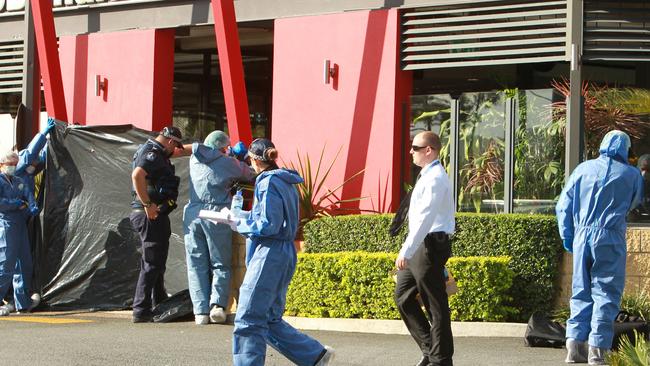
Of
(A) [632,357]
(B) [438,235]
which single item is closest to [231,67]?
(B) [438,235]

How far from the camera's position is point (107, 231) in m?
15.0

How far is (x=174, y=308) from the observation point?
45.7 ft

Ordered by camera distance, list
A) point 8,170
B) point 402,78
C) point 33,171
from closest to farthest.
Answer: point 8,170 < point 33,171 < point 402,78

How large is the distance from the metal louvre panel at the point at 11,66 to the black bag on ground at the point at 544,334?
33.2 feet

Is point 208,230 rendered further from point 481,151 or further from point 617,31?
point 617,31

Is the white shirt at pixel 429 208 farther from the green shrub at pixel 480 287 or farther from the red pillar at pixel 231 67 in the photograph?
the red pillar at pixel 231 67

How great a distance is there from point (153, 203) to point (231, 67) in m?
3.07

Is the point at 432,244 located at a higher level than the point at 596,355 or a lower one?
higher

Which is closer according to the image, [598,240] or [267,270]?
[267,270]

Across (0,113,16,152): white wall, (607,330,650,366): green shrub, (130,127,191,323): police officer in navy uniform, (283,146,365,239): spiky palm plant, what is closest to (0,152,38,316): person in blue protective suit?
(130,127,191,323): police officer in navy uniform

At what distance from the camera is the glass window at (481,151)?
14.7 m

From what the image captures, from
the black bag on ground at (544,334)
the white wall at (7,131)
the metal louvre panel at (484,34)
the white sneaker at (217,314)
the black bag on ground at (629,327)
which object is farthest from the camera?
the white wall at (7,131)

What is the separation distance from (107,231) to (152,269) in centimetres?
147

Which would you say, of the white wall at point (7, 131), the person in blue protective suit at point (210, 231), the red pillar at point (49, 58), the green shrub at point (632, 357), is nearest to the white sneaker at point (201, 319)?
the person in blue protective suit at point (210, 231)
